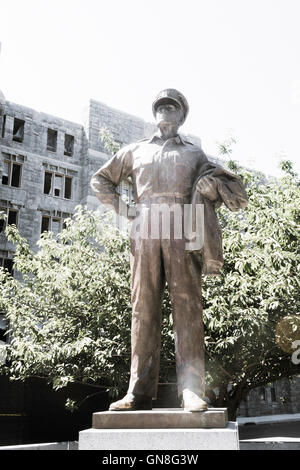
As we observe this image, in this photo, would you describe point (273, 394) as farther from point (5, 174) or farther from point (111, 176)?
point (111, 176)

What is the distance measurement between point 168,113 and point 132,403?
2594 mm

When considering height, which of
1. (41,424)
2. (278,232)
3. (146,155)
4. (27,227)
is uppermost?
(27,227)

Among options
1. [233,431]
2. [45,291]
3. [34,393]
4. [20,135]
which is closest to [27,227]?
[20,135]

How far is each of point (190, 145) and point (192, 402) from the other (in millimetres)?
2300

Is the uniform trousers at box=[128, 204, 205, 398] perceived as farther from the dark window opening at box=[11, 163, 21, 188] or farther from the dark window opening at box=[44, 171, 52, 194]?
the dark window opening at box=[44, 171, 52, 194]

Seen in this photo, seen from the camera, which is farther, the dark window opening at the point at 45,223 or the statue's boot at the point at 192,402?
the dark window opening at the point at 45,223

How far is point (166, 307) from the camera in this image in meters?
10.1

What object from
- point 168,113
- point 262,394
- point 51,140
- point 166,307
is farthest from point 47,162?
point 168,113

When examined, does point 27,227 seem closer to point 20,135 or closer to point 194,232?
point 20,135

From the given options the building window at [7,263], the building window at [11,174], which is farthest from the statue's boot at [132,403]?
the building window at [11,174]

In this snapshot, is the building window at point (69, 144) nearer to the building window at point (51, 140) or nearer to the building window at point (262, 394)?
the building window at point (51, 140)

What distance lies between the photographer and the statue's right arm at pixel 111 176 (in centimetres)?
439

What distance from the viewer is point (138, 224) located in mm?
4094

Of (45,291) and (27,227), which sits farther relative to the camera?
(27,227)
